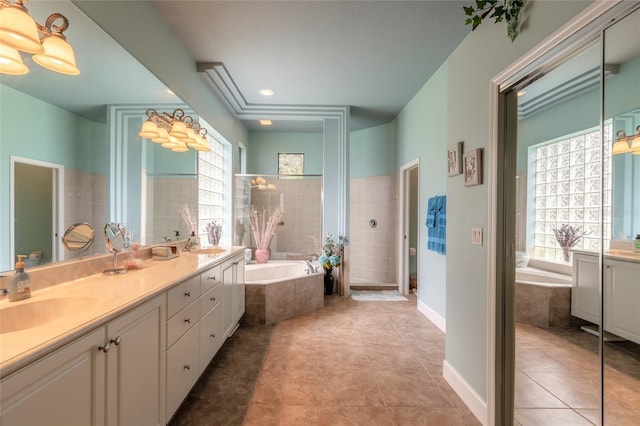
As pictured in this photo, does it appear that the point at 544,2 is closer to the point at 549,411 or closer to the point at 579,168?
the point at 579,168

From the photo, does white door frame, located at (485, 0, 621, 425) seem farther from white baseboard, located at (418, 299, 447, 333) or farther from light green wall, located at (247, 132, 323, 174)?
light green wall, located at (247, 132, 323, 174)

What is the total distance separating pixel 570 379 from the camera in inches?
49.6

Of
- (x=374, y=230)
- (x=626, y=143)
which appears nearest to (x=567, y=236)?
(x=626, y=143)

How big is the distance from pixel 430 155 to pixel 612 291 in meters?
2.70

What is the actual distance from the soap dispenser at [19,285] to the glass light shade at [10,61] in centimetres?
76

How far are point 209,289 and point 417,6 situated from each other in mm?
2618

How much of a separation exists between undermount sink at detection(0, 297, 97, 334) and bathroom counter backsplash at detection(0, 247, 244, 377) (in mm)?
12

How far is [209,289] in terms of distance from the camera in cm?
215

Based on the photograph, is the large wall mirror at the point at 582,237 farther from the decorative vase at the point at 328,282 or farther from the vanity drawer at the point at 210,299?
the decorative vase at the point at 328,282

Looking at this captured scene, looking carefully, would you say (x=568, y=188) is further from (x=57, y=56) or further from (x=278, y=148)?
(x=278, y=148)

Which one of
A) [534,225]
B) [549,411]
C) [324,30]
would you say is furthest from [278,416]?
[324,30]

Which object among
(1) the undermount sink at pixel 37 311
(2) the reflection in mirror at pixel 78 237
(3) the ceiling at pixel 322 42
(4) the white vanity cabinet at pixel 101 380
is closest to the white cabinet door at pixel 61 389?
(4) the white vanity cabinet at pixel 101 380

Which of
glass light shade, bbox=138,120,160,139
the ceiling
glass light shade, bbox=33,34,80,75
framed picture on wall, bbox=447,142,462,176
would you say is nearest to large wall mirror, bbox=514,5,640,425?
framed picture on wall, bbox=447,142,462,176

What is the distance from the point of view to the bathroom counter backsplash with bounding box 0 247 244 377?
A: 797 millimetres
